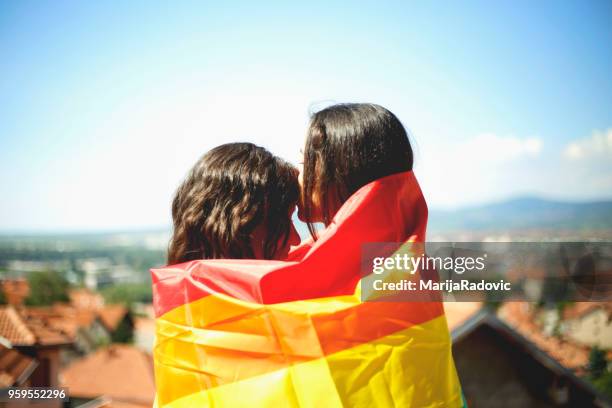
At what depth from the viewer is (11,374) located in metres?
5.12

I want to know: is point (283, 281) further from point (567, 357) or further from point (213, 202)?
point (567, 357)

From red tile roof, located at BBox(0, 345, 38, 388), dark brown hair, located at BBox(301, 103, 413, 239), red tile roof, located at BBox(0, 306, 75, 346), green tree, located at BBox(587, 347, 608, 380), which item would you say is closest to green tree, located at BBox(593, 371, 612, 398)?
green tree, located at BBox(587, 347, 608, 380)

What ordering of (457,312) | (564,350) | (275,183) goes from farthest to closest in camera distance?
(564,350) < (457,312) < (275,183)

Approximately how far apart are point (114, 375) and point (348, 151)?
18278 millimetres

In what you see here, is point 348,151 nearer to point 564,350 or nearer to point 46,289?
point 564,350

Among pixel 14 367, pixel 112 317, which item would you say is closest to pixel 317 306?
pixel 14 367

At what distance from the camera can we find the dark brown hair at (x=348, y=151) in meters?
1.23

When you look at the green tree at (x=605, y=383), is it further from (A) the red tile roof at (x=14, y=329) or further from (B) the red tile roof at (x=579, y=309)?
(A) the red tile roof at (x=14, y=329)

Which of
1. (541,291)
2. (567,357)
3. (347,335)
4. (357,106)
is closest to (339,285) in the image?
(347,335)

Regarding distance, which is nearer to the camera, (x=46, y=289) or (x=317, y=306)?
(x=317, y=306)

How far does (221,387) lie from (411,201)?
66cm

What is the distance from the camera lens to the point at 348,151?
1.23m

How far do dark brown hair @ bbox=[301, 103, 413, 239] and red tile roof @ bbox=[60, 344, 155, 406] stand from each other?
1475cm

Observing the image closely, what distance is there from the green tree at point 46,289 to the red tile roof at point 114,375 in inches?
1133
